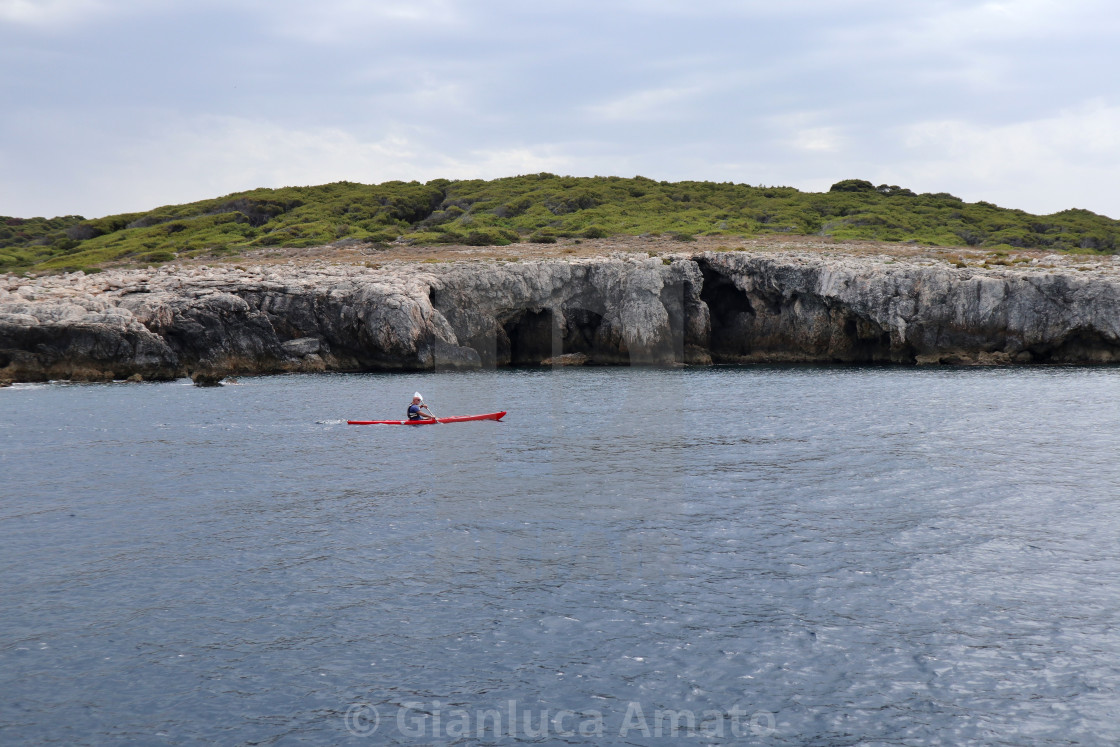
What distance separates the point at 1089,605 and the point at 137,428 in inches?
1590

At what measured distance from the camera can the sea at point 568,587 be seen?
44.2 ft

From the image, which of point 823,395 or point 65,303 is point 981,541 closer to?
point 823,395

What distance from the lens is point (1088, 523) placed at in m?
22.8

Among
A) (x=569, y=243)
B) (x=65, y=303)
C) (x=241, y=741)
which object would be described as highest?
(x=569, y=243)

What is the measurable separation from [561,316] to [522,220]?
159 ft

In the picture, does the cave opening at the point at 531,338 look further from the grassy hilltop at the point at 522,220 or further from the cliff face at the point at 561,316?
the grassy hilltop at the point at 522,220

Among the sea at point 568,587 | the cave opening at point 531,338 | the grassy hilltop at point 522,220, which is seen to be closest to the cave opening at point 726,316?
the cave opening at point 531,338

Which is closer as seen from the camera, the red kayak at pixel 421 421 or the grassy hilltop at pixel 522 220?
the red kayak at pixel 421 421

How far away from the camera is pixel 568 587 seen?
61.6ft

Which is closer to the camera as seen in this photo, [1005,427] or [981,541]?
[981,541]

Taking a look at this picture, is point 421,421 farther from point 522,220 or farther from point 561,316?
point 522,220

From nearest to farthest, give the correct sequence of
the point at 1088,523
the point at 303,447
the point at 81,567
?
the point at 81,567 < the point at 1088,523 < the point at 303,447

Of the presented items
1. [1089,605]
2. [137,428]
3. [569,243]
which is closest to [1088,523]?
[1089,605]

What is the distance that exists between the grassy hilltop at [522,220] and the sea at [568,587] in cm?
7164
